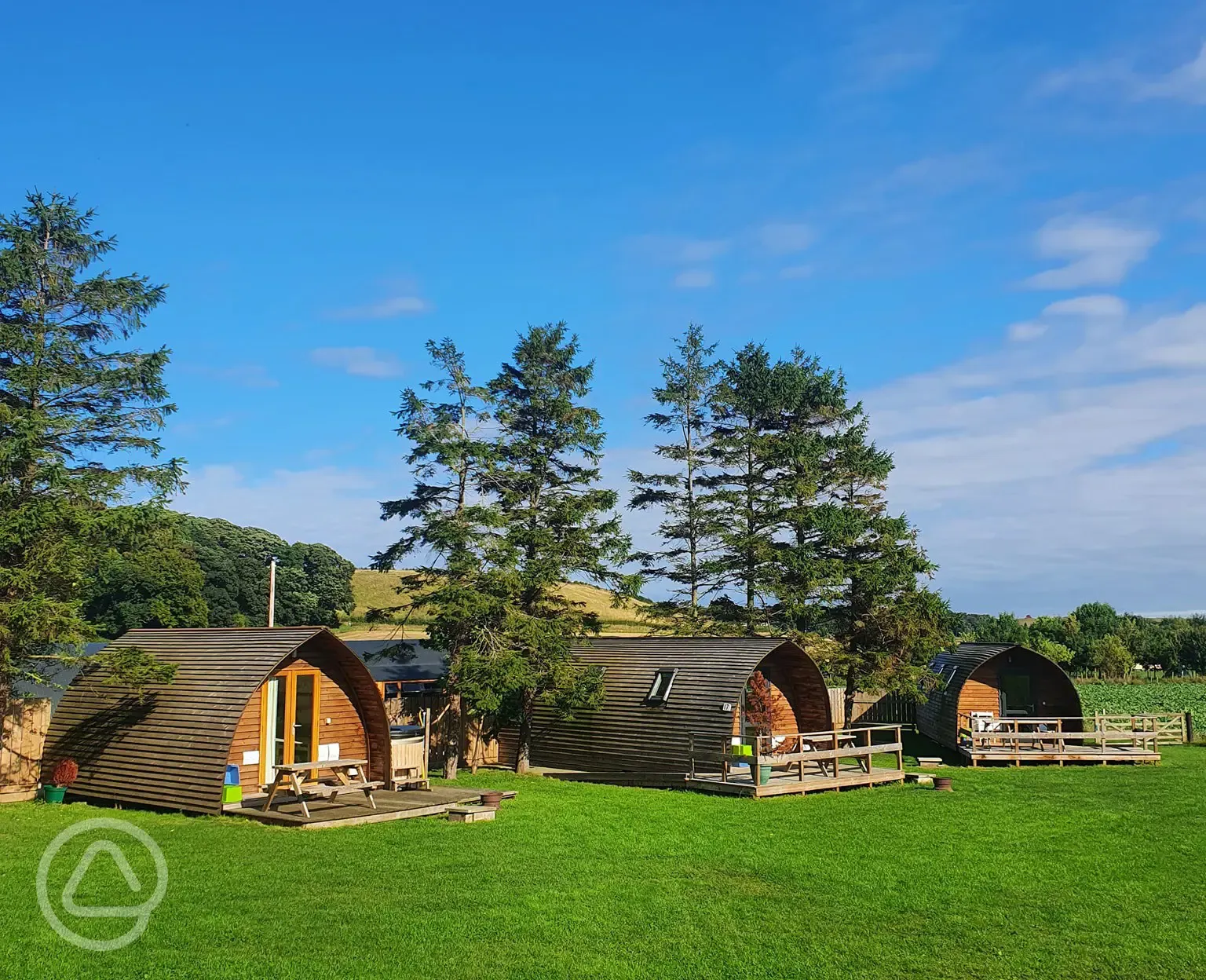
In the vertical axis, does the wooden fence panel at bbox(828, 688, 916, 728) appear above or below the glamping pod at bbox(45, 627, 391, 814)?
below

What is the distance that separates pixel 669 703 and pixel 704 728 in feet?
4.60

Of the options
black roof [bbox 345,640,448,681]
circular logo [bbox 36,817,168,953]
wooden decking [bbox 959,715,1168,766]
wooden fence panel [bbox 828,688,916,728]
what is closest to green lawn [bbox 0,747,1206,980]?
circular logo [bbox 36,817,168,953]

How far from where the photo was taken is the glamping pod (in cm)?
1833

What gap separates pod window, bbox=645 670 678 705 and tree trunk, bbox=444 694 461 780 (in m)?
4.89

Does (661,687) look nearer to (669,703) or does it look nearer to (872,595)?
(669,703)

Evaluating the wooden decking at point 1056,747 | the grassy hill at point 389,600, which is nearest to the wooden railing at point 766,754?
the wooden decking at point 1056,747

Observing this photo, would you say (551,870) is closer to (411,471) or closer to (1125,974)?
(1125,974)

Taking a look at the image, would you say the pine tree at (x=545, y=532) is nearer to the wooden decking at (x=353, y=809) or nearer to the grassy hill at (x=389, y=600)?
the wooden decking at (x=353, y=809)

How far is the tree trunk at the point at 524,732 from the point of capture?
26.2m

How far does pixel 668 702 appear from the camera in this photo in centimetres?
2467

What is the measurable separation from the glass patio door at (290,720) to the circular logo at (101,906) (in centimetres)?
350

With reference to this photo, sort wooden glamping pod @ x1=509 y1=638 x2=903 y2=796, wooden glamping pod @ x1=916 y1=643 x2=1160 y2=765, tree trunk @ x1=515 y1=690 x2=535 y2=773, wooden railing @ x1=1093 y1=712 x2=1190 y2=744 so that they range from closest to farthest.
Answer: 1. wooden glamping pod @ x1=509 y1=638 x2=903 y2=796
2. tree trunk @ x1=515 y1=690 x2=535 y2=773
3. wooden railing @ x1=1093 y1=712 x2=1190 y2=744
4. wooden glamping pod @ x1=916 y1=643 x2=1160 y2=765

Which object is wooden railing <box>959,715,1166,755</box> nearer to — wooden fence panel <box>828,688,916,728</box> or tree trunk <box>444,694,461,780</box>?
wooden fence panel <box>828,688,916,728</box>

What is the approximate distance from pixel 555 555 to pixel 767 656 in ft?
20.1
